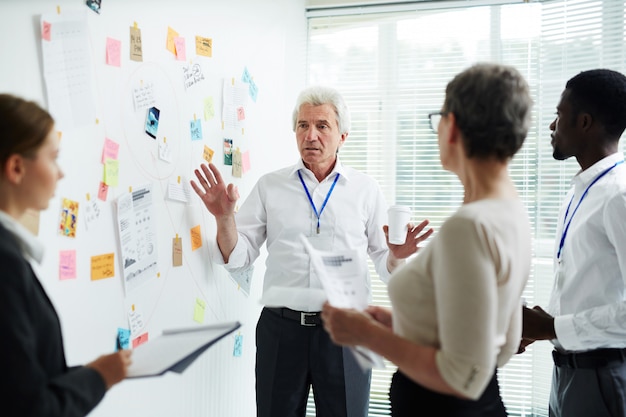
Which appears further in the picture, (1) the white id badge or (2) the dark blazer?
(1) the white id badge

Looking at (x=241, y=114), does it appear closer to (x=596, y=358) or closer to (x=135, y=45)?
(x=135, y=45)

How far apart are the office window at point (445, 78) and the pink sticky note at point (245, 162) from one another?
96 centimetres

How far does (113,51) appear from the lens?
188 cm

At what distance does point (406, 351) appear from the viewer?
130 cm

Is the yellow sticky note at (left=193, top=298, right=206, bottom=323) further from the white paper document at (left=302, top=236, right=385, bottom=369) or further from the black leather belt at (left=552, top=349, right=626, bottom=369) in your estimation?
the black leather belt at (left=552, top=349, right=626, bottom=369)

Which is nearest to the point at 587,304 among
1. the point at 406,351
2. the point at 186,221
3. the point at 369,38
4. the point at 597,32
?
the point at 406,351

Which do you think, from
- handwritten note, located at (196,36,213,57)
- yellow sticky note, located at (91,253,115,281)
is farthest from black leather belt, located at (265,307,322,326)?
handwritten note, located at (196,36,213,57)

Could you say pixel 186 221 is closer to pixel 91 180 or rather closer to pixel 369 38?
pixel 91 180

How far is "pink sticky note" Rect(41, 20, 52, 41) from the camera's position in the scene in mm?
1565

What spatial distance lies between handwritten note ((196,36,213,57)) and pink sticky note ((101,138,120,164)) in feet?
2.29

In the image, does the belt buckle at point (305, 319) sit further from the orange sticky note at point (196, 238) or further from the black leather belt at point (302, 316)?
the orange sticky note at point (196, 238)

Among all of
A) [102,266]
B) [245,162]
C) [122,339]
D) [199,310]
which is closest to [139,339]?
[122,339]

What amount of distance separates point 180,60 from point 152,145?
0.39 m

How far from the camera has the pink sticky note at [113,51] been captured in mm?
1857
